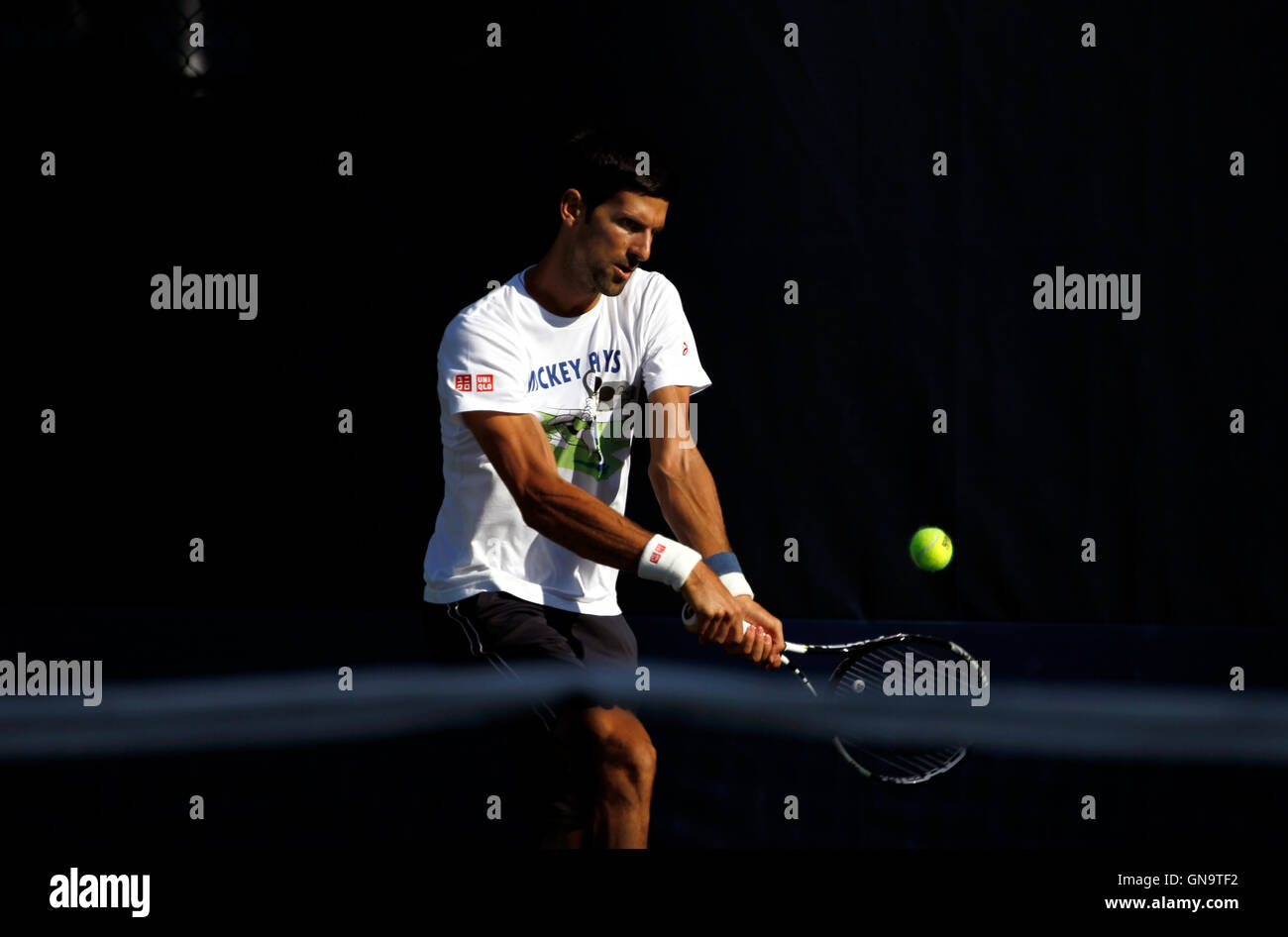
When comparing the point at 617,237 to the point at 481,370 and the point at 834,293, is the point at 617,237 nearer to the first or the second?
the point at 481,370

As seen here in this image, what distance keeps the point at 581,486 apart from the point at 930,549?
6.22ft

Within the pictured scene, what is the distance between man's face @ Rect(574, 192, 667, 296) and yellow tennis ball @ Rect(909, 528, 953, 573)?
195cm

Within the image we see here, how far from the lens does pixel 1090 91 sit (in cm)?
458

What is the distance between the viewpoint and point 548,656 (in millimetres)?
2812

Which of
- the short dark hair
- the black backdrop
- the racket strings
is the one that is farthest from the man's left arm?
the black backdrop

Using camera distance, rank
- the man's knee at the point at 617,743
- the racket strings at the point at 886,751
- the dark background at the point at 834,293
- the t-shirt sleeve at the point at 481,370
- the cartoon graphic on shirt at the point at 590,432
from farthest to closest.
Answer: the dark background at the point at 834,293 → the racket strings at the point at 886,751 → the cartoon graphic on shirt at the point at 590,432 → the t-shirt sleeve at the point at 481,370 → the man's knee at the point at 617,743

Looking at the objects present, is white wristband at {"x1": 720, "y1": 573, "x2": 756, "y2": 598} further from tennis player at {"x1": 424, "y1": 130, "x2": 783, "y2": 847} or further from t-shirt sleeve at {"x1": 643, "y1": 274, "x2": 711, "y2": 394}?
t-shirt sleeve at {"x1": 643, "y1": 274, "x2": 711, "y2": 394}

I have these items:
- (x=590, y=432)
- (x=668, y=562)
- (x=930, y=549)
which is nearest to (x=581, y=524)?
(x=668, y=562)

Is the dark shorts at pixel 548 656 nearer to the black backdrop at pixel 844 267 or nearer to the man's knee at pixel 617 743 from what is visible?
the man's knee at pixel 617 743

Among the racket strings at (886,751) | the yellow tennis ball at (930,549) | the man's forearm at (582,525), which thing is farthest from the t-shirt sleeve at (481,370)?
the yellow tennis ball at (930,549)

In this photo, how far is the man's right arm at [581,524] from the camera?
107 inches

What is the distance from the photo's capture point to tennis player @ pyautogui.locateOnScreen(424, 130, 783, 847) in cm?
272

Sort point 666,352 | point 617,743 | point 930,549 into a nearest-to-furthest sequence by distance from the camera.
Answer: point 617,743
point 666,352
point 930,549

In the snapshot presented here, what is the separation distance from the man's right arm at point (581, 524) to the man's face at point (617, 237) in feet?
1.28
